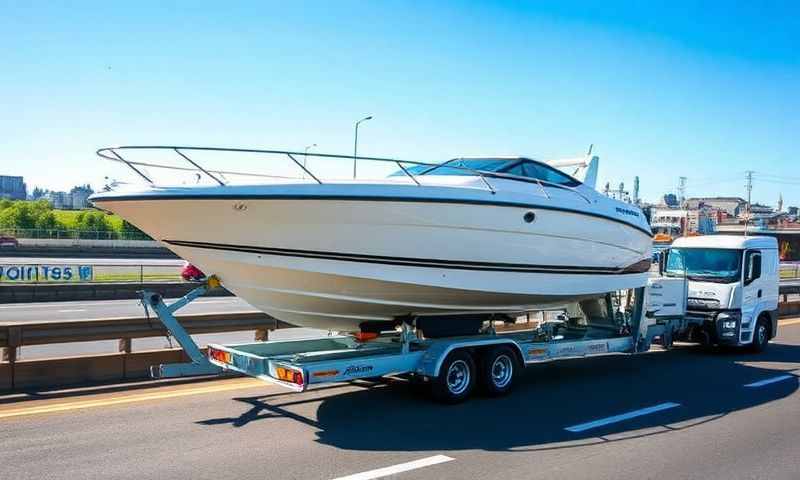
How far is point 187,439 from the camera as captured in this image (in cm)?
632

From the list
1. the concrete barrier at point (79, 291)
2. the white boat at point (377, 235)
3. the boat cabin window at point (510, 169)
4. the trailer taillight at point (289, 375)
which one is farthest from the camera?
the concrete barrier at point (79, 291)

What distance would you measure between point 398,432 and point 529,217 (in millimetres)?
3162

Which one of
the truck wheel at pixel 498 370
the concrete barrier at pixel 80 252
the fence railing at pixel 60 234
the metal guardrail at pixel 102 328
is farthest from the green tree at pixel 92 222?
the truck wheel at pixel 498 370

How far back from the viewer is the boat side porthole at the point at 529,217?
336 inches

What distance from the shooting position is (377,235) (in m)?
7.48

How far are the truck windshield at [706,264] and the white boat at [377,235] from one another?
4841 mm

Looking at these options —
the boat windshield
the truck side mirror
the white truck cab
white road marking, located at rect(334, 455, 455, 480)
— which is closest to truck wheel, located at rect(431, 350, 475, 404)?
white road marking, located at rect(334, 455, 455, 480)

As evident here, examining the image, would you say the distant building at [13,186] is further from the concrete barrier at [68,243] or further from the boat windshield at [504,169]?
the boat windshield at [504,169]

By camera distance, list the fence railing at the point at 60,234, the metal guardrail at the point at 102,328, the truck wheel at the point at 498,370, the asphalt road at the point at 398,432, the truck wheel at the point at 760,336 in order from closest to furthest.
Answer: the asphalt road at the point at 398,432 < the metal guardrail at the point at 102,328 < the truck wheel at the point at 498,370 < the truck wheel at the point at 760,336 < the fence railing at the point at 60,234

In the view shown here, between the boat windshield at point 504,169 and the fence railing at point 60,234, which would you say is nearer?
the boat windshield at point 504,169

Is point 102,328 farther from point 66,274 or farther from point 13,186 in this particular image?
point 13,186

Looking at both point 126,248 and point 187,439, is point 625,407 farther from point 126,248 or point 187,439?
point 126,248

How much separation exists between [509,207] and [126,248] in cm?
3989

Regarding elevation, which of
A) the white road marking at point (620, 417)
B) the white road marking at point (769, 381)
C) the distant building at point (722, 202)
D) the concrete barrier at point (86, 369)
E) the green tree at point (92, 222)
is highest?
the distant building at point (722, 202)
